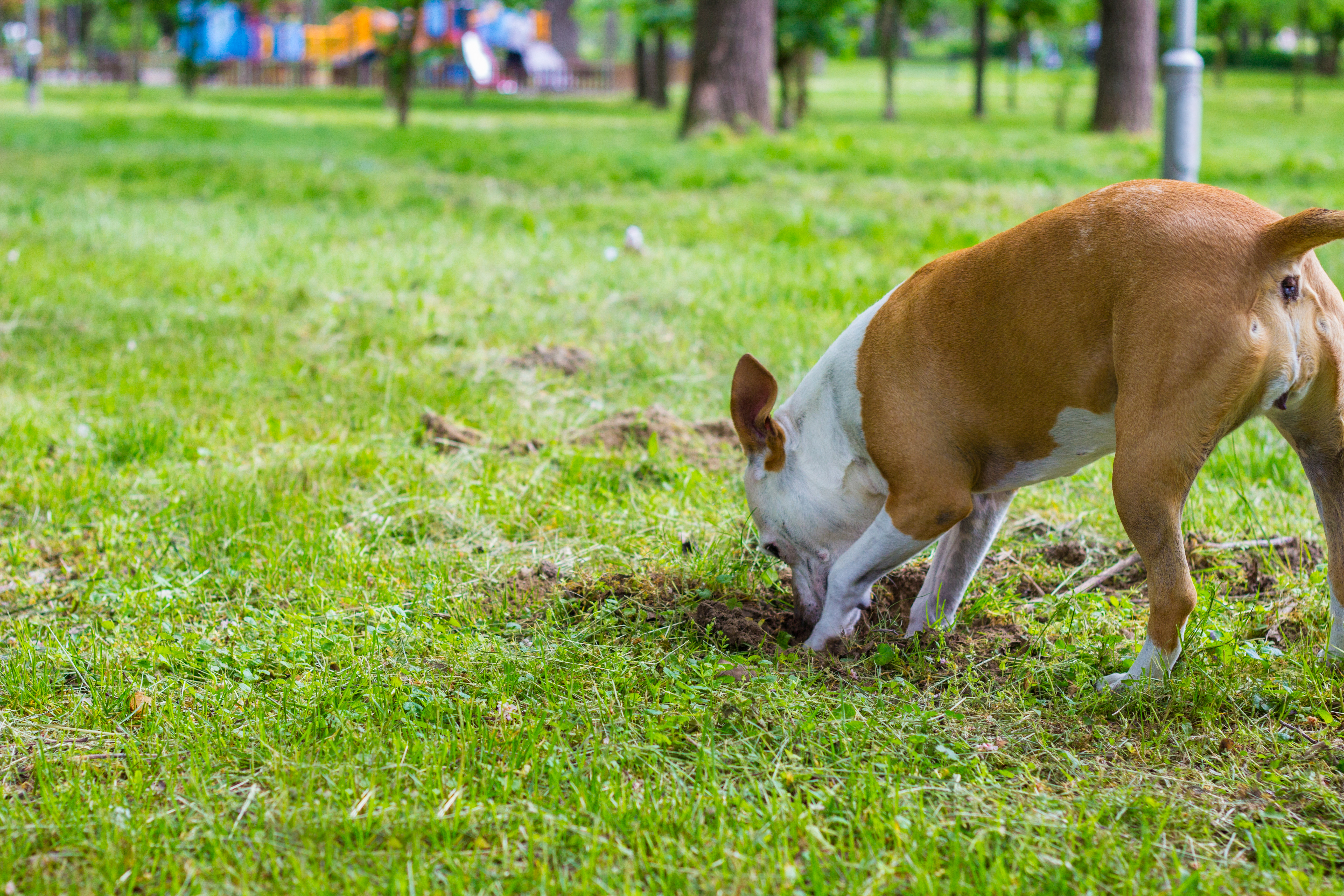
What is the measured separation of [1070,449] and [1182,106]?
489cm

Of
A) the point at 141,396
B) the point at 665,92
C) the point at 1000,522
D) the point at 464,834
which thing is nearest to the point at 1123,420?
the point at 1000,522

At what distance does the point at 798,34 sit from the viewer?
1978 cm

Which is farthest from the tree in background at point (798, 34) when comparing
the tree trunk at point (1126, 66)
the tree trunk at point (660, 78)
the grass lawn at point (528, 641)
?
the grass lawn at point (528, 641)

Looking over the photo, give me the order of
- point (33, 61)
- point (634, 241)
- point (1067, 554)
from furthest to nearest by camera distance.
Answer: point (33, 61) → point (634, 241) → point (1067, 554)

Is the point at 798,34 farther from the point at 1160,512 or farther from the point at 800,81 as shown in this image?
the point at 1160,512

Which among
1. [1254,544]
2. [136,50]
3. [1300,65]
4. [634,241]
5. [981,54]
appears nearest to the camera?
[1254,544]

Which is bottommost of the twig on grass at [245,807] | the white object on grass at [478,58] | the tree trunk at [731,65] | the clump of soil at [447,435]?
the twig on grass at [245,807]

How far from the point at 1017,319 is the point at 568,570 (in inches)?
59.1

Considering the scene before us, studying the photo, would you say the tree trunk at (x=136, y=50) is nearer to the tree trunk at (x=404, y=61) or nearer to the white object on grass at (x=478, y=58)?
the white object on grass at (x=478, y=58)

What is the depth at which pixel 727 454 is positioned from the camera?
4488mm

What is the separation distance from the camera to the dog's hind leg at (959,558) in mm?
3152

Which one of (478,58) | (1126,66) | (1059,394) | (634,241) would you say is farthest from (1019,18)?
(1059,394)

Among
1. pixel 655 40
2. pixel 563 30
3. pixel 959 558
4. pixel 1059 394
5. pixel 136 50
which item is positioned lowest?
pixel 959 558

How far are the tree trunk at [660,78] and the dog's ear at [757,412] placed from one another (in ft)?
90.2
